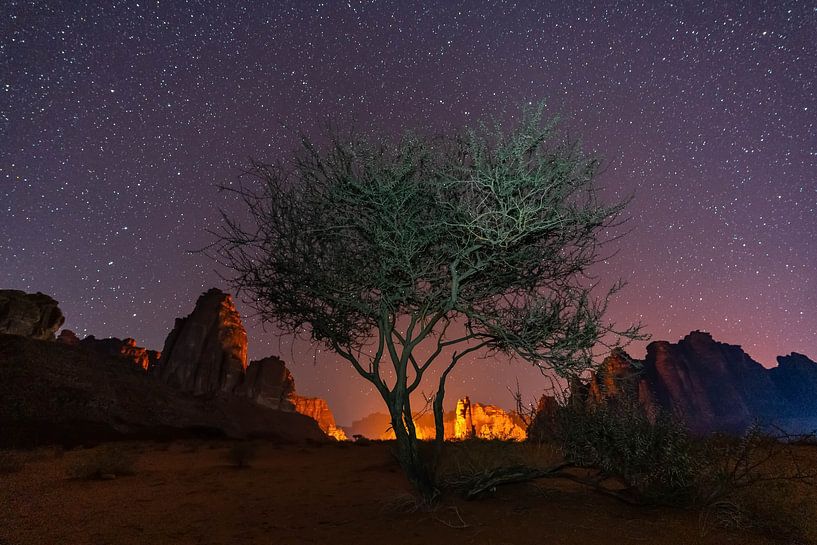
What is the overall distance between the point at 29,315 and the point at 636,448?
66.3m

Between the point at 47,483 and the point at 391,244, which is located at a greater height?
the point at 391,244

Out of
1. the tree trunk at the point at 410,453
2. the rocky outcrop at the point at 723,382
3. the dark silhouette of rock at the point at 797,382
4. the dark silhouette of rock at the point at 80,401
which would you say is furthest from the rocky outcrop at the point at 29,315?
the dark silhouette of rock at the point at 797,382

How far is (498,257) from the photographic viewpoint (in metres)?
8.33

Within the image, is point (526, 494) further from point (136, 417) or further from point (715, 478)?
point (136, 417)

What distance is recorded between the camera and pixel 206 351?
7181 centimetres

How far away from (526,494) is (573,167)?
6.13 meters

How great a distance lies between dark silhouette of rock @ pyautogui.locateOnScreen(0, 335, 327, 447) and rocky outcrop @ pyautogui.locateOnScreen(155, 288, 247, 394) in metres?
23.6

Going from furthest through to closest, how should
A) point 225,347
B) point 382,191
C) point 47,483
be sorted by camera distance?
point 225,347 < point 47,483 < point 382,191

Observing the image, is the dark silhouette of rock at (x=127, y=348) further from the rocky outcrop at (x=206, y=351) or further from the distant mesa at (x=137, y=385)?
the rocky outcrop at (x=206, y=351)

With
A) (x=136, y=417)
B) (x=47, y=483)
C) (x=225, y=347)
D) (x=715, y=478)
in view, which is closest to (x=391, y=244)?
(x=715, y=478)

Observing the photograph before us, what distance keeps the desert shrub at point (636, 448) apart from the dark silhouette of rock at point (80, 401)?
2544cm

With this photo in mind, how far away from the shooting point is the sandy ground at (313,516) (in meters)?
5.84

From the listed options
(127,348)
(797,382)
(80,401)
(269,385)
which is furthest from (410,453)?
(797,382)

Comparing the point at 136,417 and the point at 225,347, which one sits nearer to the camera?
the point at 136,417
